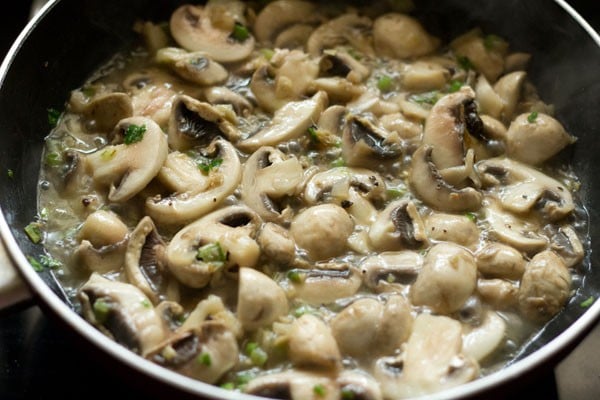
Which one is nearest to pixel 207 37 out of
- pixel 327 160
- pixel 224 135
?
pixel 224 135

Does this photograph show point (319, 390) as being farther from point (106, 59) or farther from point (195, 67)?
point (106, 59)

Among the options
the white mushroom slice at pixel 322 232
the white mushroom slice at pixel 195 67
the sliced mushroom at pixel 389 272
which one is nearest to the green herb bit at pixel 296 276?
the white mushroom slice at pixel 322 232

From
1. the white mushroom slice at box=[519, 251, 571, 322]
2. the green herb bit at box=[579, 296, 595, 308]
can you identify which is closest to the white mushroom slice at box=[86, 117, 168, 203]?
the white mushroom slice at box=[519, 251, 571, 322]

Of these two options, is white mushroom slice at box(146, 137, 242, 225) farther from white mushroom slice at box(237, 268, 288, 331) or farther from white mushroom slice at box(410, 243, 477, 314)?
white mushroom slice at box(410, 243, 477, 314)

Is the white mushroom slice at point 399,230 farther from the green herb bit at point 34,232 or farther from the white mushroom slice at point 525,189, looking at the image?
the green herb bit at point 34,232

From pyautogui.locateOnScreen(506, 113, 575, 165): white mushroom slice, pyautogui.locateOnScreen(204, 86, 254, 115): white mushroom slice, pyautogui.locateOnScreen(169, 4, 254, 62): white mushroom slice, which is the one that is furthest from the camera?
pyautogui.locateOnScreen(169, 4, 254, 62): white mushroom slice

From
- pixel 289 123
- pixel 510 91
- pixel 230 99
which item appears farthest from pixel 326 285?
pixel 510 91
